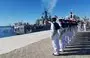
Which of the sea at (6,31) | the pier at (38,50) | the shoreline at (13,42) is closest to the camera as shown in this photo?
the pier at (38,50)

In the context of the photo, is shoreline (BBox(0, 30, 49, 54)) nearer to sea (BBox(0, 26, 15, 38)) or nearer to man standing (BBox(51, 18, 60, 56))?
man standing (BBox(51, 18, 60, 56))

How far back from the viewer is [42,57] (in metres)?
12.4

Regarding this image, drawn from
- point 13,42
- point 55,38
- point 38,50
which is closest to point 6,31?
point 13,42

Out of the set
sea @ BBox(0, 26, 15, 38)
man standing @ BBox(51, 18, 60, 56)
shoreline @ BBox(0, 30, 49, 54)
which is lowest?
shoreline @ BBox(0, 30, 49, 54)

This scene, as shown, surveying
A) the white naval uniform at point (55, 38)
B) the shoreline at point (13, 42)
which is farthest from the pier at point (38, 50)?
the white naval uniform at point (55, 38)

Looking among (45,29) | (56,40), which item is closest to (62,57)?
(56,40)

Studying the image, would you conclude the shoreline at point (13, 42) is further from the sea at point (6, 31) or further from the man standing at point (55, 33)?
the sea at point (6, 31)

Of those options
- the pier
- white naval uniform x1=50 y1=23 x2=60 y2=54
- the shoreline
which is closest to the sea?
the shoreline

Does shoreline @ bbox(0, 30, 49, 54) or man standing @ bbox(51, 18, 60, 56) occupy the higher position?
man standing @ bbox(51, 18, 60, 56)

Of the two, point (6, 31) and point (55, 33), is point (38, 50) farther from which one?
point (6, 31)

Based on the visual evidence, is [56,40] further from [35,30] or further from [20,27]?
[35,30]

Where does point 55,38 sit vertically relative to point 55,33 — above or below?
below

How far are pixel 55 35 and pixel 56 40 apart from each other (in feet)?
0.76

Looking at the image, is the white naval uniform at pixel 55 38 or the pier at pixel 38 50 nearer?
the pier at pixel 38 50
